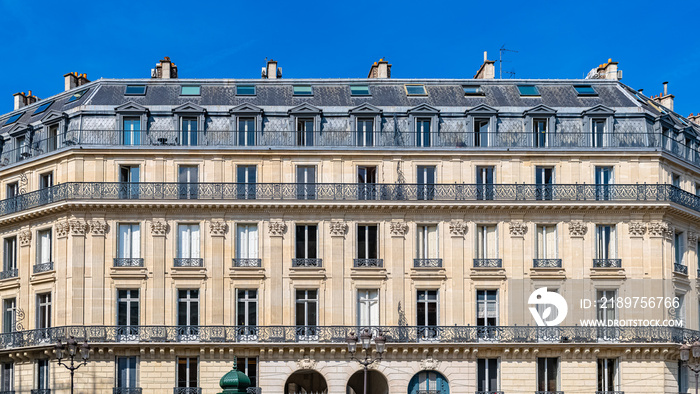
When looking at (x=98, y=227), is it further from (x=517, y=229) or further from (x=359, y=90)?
(x=517, y=229)

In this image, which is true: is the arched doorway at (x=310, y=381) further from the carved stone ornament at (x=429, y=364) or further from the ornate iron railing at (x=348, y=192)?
the ornate iron railing at (x=348, y=192)

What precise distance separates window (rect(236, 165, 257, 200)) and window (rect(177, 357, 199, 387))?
19.5ft

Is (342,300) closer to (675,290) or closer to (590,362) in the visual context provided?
(590,362)

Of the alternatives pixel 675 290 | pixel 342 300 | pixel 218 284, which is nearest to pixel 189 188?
pixel 218 284

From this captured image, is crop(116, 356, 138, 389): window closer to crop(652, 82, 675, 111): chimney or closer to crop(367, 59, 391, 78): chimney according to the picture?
crop(367, 59, 391, 78): chimney

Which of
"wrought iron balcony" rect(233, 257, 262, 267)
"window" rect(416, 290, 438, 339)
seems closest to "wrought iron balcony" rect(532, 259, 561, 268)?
"window" rect(416, 290, 438, 339)

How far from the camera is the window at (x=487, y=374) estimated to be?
3678 centimetres

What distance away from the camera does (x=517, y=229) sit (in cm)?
3769

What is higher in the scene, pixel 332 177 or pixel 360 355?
pixel 332 177

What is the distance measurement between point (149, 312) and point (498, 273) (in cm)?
1229

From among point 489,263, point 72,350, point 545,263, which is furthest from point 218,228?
point 545,263

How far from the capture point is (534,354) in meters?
36.8

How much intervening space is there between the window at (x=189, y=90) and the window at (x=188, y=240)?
211 inches

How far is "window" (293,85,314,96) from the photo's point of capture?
4003 centimetres
